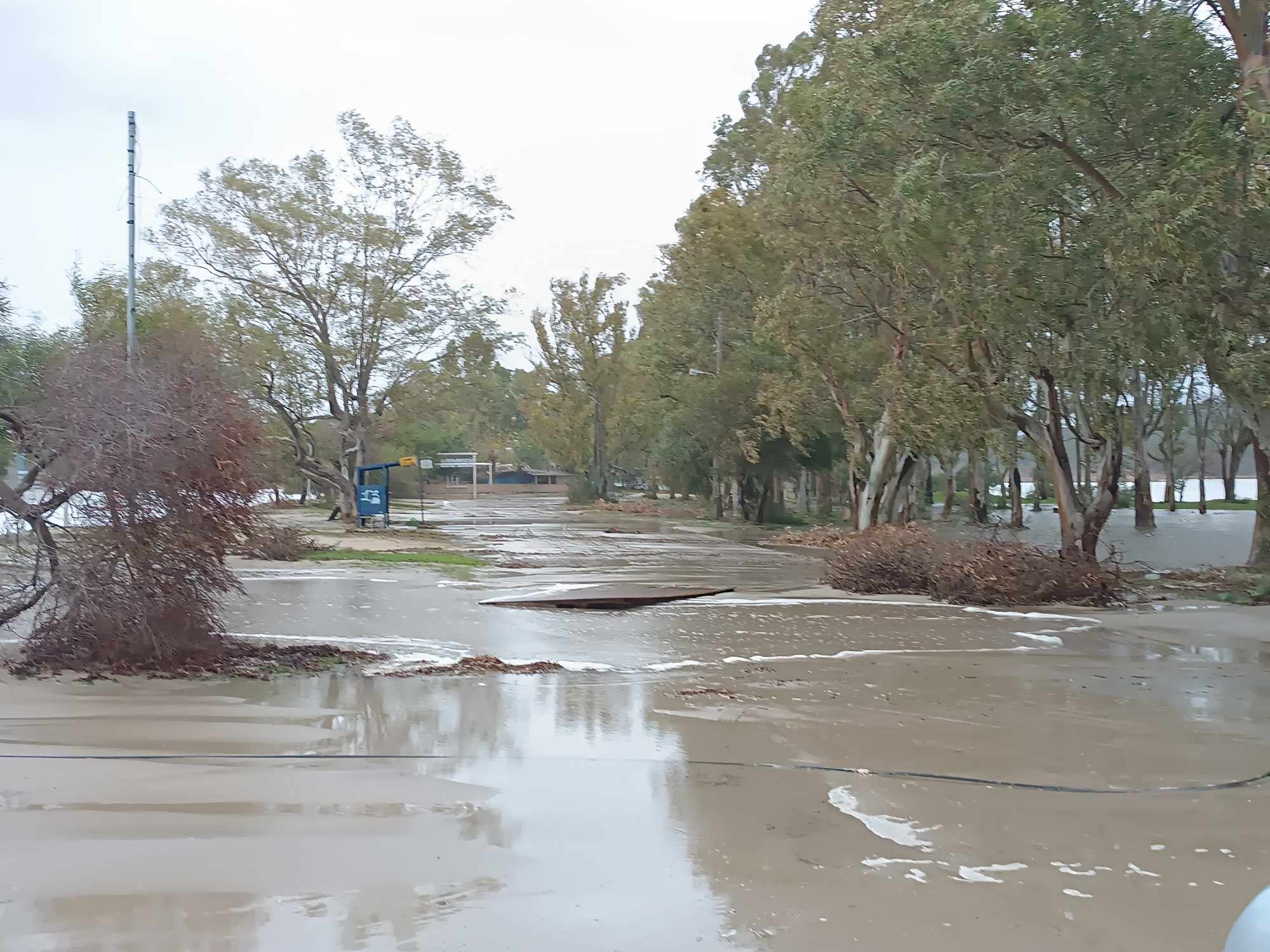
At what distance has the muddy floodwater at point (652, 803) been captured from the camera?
5.15 meters

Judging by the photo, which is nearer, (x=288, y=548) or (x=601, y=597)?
(x=601, y=597)

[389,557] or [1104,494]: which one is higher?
[1104,494]

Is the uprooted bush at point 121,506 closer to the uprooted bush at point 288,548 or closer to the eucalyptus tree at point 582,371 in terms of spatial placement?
the uprooted bush at point 288,548

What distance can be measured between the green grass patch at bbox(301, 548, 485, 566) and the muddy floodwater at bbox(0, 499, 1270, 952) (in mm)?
10880

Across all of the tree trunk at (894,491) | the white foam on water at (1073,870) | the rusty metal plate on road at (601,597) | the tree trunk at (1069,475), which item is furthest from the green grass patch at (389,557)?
the white foam on water at (1073,870)

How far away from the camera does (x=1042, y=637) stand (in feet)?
48.3

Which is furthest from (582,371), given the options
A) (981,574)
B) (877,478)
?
(981,574)

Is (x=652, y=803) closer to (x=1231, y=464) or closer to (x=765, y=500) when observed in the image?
(x=765, y=500)

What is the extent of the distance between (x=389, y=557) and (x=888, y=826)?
1985 centimetres

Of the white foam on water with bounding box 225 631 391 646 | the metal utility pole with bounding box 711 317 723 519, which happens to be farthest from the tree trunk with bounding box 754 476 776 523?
the white foam on water with bounding box 225 631 391 646

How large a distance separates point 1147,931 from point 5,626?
10694 millimetres

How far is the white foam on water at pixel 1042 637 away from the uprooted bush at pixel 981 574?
296cm

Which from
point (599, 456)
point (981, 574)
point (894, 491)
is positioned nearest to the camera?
point (981, 574)

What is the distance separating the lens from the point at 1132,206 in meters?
16.7
